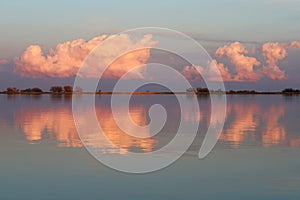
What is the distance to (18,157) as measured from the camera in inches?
660

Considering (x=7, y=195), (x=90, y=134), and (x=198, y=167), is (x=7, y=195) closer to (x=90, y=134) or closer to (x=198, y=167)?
(x=198, y=167)

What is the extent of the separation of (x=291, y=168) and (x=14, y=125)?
18860 millimetres

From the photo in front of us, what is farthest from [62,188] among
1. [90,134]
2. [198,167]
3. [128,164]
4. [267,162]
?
[90,134]

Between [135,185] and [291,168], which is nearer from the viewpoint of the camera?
[135,185]

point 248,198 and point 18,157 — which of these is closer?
point 248,198

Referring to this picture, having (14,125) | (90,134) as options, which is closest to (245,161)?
(90,134)

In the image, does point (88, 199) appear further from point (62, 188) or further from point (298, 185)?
point (298, 185)

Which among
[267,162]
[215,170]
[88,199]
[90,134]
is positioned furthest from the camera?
[90,134]

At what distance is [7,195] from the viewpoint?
38.2 feet

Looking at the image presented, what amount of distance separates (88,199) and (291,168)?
7.09 meters

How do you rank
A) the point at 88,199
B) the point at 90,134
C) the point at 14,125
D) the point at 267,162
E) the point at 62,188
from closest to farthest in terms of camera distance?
the point at 88,199 < the point at 62,188 < the point at 267,162 < the point at 90,134 < the point at 14,125

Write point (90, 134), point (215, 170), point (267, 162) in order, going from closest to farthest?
1. point (215, 170)
2. point (267, 162)
3. point (90, 134)

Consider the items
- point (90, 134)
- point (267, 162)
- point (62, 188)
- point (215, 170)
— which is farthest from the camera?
point (90, 134)

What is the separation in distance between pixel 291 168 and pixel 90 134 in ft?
38.7
